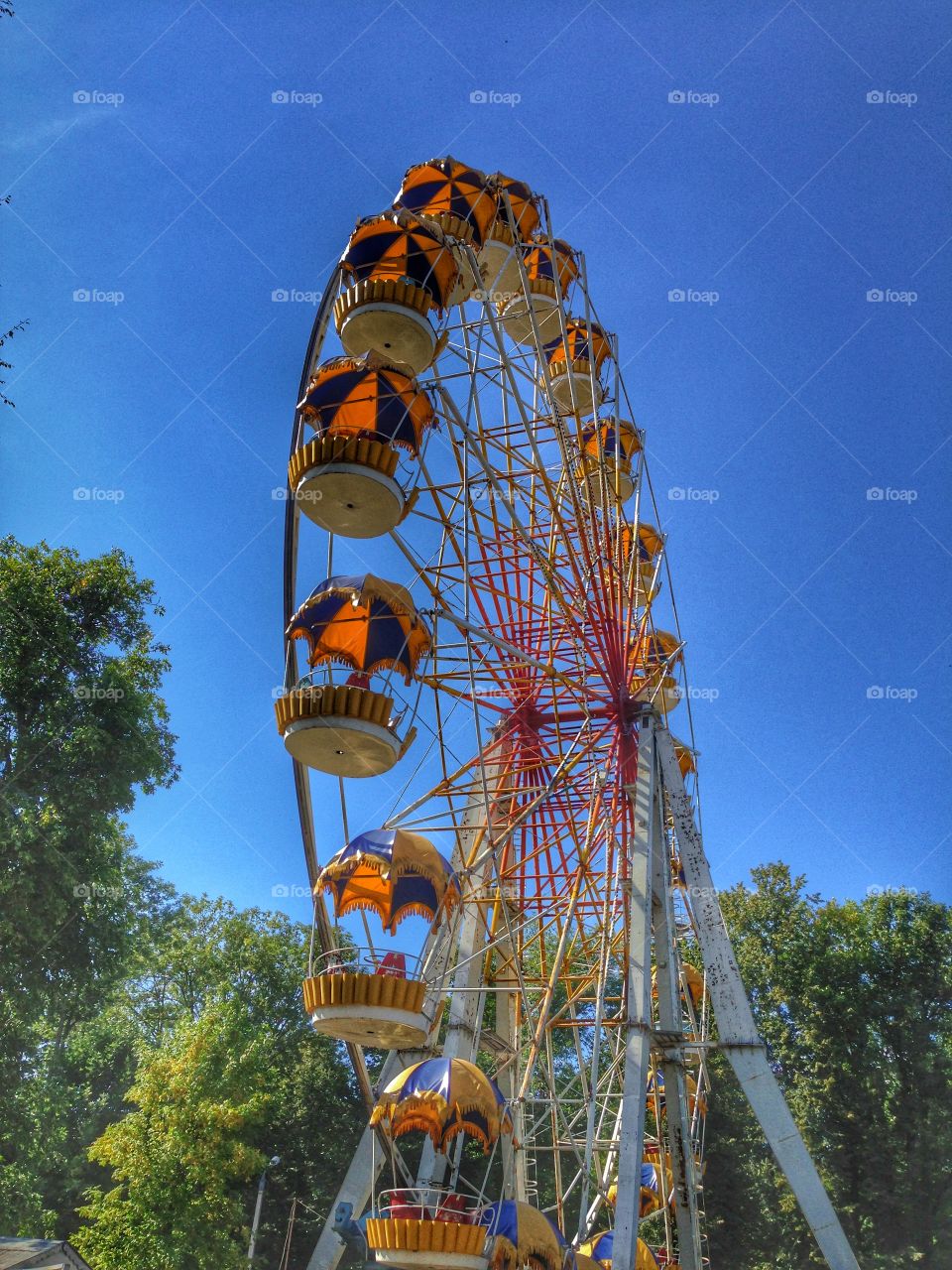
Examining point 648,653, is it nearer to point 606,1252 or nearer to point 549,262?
point 549,262

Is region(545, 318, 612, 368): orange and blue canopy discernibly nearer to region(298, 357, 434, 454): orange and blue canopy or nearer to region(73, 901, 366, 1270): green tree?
region(298, 357, 434, 454): orange and blue canopy

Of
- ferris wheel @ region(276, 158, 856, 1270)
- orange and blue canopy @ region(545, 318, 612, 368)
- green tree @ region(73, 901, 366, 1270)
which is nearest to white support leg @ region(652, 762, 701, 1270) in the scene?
ferris wheel @ region(276, 158, 856, 1270)

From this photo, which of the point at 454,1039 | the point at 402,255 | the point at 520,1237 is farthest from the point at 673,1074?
the point at 402,255

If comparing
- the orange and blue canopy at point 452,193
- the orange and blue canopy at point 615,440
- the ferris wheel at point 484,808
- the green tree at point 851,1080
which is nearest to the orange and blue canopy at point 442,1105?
the ferris wheel at point 484,808

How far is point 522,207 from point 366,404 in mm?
7408

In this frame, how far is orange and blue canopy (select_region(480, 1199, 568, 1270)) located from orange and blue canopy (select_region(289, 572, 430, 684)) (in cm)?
617

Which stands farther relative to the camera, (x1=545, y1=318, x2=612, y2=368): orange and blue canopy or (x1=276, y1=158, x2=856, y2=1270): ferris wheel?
(x1=545, y1=318, x2=612, y2=368): orange and blue canopy

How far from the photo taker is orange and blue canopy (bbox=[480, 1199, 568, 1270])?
10.4 meters

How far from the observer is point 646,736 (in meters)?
15.2

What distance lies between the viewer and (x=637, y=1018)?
12.2m

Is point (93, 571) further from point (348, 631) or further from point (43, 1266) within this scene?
point (43, 1266)

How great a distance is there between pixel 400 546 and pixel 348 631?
170 centimetres

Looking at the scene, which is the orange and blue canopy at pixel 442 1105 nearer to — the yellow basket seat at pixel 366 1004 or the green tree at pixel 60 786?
the yellow basket seat at pixel 366 1004

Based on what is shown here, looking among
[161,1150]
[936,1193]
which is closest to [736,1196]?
[936,1193]
